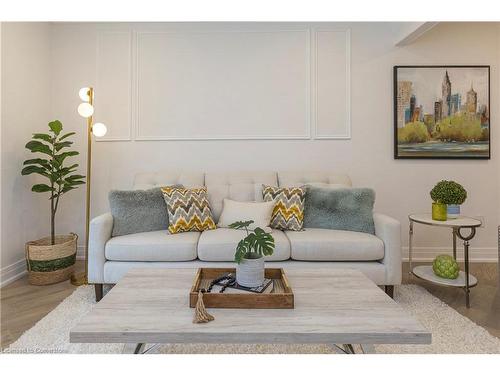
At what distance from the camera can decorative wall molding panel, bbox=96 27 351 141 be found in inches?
130

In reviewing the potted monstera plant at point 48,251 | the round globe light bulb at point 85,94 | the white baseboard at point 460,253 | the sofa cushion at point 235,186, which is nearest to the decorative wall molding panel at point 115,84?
the round globe light bulb at point 85,94

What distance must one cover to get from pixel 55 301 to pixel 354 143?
302 cm

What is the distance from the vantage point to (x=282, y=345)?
168 cm

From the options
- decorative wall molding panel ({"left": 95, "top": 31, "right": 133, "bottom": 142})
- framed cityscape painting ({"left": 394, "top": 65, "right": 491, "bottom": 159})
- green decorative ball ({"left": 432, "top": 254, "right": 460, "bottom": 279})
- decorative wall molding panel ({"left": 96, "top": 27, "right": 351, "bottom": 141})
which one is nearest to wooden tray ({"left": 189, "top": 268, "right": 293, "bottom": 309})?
green decorative ball ({"left": 432, "top": 254, "right": 460, "bottom": 279})

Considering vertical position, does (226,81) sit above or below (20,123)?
above

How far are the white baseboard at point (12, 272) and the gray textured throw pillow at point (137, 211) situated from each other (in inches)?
45.6

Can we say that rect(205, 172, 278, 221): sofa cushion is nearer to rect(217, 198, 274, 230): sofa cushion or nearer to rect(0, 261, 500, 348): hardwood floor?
rect(217, 198, 274, 230): sofa cushion

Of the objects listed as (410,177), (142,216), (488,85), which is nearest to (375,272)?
(410,177)

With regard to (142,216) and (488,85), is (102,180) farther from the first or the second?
(488,85)

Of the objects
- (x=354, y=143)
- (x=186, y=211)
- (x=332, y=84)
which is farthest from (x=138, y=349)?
(x=332, y=84)

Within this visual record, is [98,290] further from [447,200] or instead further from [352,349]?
[447,200]

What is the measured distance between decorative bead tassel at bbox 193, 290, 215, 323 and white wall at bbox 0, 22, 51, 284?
2.40m

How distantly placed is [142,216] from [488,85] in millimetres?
3629

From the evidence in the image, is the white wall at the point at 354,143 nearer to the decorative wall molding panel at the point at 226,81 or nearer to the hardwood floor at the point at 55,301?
the decorative wall molding panel at the point at 226,81
